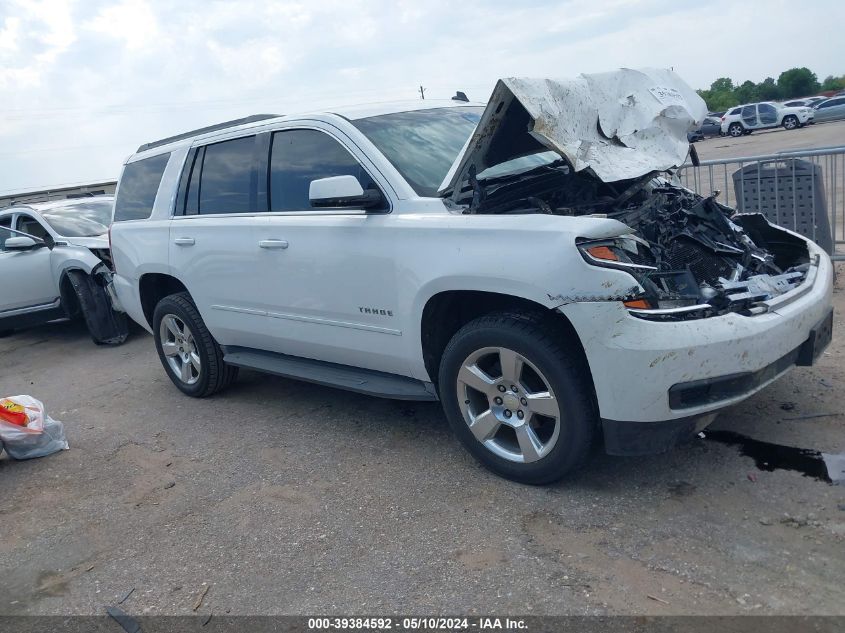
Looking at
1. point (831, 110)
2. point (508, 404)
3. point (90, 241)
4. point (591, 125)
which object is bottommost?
point (831, 110)

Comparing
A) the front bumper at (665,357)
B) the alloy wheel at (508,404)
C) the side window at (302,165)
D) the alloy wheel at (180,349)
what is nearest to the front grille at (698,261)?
the front bumper at (665,357)

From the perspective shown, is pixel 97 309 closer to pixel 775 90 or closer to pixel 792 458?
pixel 792 458

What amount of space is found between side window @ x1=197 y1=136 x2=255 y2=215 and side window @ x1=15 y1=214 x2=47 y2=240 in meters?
4.79

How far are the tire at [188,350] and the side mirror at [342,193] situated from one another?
2071 mm

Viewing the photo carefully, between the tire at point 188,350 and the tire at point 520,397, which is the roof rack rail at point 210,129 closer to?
the tire at point 188,350

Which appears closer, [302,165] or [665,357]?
[665,357]

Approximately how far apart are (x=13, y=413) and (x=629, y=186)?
4267 millimetres

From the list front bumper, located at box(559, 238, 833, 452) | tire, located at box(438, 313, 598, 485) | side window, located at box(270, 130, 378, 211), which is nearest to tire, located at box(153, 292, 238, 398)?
side window, located at box(270, 130, 378, 211)

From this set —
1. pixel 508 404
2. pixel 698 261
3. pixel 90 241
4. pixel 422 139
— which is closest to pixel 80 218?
pixel 90 241

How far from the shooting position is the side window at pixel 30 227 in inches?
375

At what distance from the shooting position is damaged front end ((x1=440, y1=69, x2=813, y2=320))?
3609 millimetres

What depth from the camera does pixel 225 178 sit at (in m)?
5.40

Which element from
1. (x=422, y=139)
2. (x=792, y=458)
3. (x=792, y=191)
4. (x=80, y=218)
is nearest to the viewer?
(x=792, y=458)

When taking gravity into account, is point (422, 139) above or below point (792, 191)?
above
